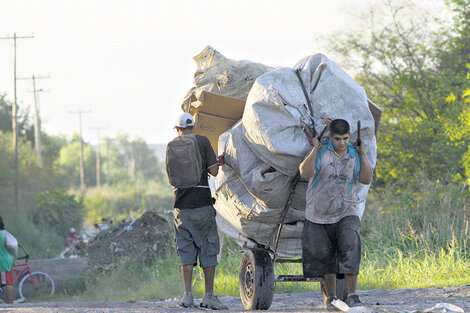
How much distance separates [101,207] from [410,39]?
3373cm

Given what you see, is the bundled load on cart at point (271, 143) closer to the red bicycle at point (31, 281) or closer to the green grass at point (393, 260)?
the green grass at point (393, 260)

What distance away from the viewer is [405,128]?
918 inches

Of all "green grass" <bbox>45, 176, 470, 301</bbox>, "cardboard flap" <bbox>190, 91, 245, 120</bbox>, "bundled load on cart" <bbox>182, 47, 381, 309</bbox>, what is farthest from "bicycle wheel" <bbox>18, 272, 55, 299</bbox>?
"cardboard flap" <bbox>190, 91, 245, 120</bbox>

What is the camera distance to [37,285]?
1505 centimetres

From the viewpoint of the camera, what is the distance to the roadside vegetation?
11.3 metres

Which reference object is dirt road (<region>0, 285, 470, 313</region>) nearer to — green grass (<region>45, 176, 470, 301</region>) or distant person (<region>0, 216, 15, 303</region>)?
green grass (<region>45, 176, 470, 301</region>)

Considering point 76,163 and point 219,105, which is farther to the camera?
point 76,163

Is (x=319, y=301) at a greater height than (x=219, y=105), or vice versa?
(x=219, y=105)

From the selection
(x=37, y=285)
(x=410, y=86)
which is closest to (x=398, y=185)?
(x=410, y=86)

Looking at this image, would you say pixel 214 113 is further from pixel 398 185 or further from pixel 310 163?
pixel 398 185

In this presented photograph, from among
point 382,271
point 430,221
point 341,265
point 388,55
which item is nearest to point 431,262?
point 382,271

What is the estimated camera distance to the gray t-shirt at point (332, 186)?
6309 mm

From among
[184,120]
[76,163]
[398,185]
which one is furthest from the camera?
[76,163]

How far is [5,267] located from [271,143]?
737 centimetres
